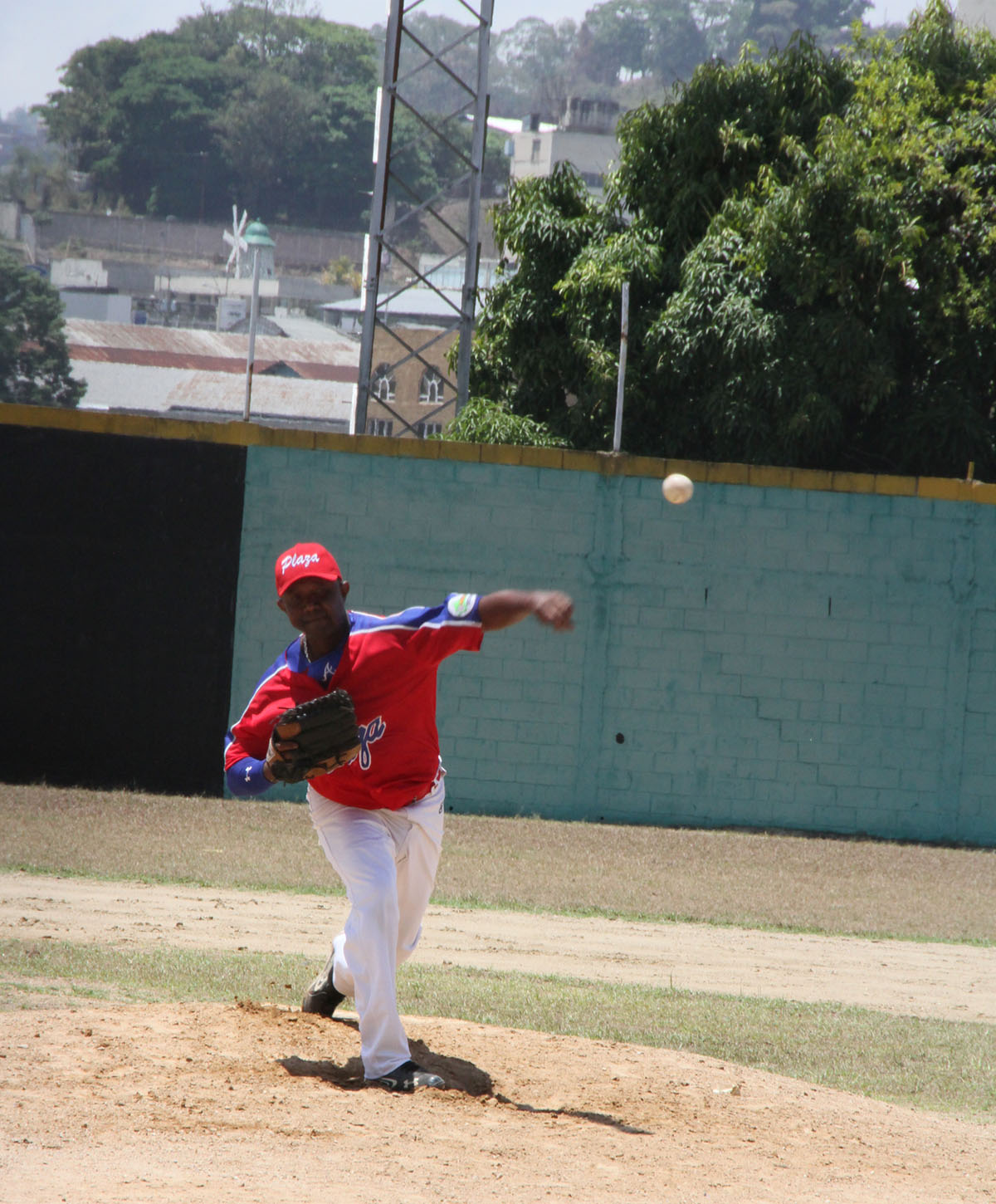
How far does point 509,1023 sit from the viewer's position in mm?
6512

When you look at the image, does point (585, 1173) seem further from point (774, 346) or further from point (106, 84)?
point (106, 84)

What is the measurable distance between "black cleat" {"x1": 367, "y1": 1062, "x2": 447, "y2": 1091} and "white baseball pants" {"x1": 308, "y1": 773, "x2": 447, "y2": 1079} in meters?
0.03

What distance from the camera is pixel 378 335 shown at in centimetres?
5650

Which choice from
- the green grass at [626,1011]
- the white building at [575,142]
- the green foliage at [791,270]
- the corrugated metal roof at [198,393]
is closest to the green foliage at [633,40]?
the white building at [575,142]

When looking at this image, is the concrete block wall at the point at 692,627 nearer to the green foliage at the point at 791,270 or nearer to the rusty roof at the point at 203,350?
the green foliage at the point at 791,270

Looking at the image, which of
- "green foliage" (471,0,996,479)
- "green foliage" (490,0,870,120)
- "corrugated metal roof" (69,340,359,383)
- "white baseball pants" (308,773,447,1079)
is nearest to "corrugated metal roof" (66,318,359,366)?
"corrugated metal roof" (69,340,359,383)

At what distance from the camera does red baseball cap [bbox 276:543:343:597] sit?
5.05 meters

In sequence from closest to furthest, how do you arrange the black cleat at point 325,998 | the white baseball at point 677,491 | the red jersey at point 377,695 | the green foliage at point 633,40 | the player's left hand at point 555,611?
the player's left hand at point 555,611 < the red jersey at point 377,695 < the black cleat at point 325,998 < the white baseball at point 677,491 < the green foliage at point 633,40

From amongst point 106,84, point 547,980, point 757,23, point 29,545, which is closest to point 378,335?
point 29,545

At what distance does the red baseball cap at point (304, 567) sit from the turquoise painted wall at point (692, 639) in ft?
26.0

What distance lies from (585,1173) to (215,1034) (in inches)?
68.6

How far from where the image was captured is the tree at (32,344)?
2215 inches

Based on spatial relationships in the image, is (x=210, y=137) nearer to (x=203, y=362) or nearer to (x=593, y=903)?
(x=203, y=362)

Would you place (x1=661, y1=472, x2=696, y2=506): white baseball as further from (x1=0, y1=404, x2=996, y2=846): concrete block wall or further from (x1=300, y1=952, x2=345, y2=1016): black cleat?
(x1=300, y1=952, x2=345, y2=1016): black cleat
